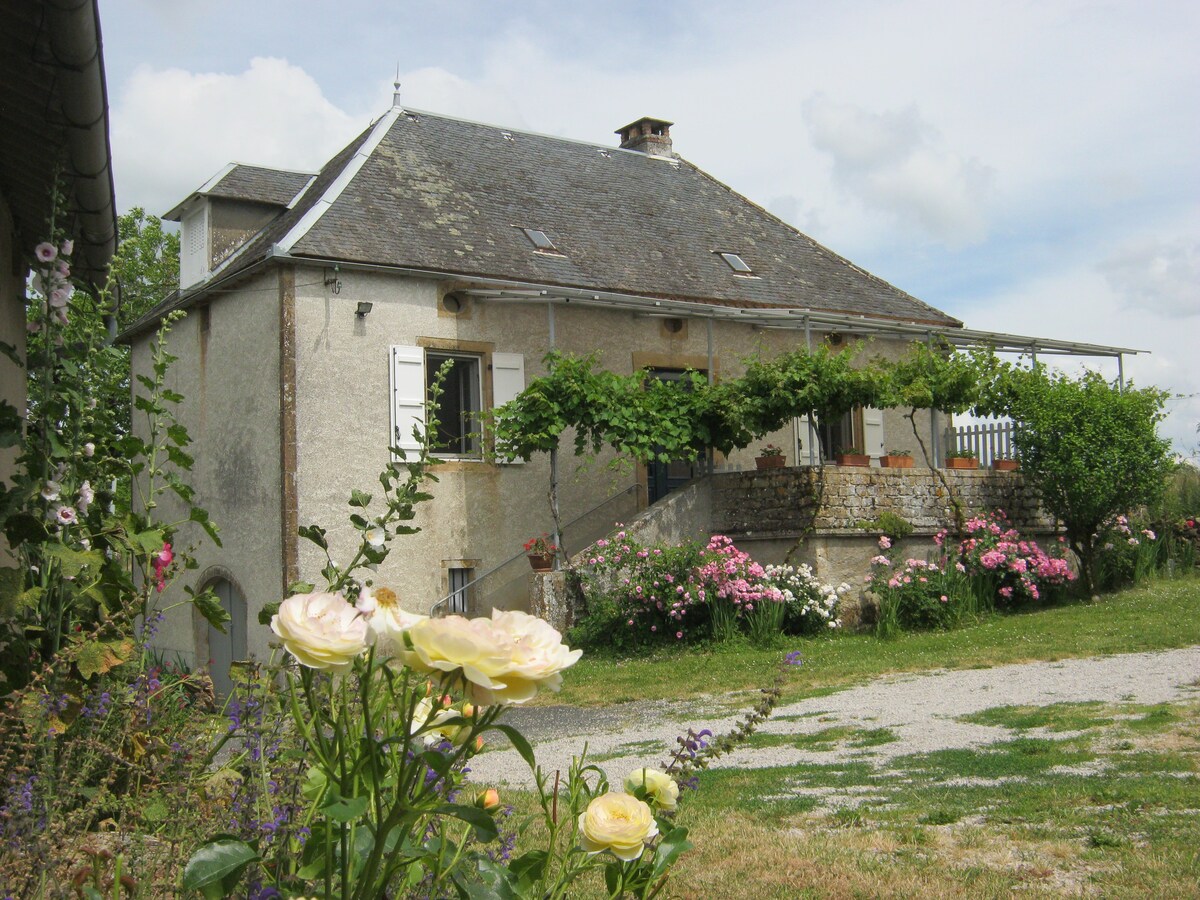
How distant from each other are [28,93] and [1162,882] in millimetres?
4932

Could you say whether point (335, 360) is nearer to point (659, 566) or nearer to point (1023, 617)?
point (659, 566)

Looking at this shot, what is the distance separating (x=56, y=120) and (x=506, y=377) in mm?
10496

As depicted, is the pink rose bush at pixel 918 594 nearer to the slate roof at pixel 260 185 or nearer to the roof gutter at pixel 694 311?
the roof gutter at pixel 694 311

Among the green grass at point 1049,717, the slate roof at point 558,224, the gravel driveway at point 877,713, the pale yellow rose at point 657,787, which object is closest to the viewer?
the pale yellow rose at point 657,787

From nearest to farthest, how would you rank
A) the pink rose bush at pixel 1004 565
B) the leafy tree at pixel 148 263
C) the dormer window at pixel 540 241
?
the pink rose bush at pixel 1004 565 < the dormer window at pixel 540 241 < the leafy tree at pixel 148 263

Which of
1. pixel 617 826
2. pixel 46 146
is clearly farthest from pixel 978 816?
pixel 46 146

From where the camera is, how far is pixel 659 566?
13672mm

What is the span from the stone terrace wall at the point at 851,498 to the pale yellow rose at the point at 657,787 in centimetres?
1216

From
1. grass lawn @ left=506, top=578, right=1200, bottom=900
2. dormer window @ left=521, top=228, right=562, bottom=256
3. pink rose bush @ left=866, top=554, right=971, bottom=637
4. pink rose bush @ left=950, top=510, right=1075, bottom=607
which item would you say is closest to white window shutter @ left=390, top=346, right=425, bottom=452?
dormer window @ left=521, top=228, right=562, bottom=256

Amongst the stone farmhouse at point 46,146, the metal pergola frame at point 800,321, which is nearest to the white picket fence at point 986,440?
the metal pergola frame at point 800,321

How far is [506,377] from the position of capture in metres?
15.2

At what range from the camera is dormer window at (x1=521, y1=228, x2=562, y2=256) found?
16.2 meters

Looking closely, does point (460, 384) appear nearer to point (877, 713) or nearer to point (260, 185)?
point (260, 185)

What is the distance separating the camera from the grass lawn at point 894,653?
35.7 feet
